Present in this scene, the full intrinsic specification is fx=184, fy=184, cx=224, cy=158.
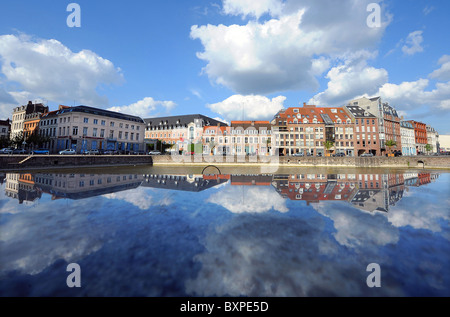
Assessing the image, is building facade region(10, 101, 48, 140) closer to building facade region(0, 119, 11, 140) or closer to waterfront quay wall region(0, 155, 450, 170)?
building facade region(0, 119, 11, 140)

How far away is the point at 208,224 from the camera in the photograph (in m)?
4.88

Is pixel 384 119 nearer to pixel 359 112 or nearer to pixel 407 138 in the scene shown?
Answer: pixel 359 112

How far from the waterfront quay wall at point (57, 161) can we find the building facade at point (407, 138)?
95361mm

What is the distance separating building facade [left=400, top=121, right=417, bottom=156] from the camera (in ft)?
236

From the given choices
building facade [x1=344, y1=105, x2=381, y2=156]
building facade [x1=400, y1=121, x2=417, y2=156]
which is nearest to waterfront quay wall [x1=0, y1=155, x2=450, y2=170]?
building facade [x1=344, y1=105, x2=381, y2=156]

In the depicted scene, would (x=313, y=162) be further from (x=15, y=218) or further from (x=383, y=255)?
(x=15, y=218)

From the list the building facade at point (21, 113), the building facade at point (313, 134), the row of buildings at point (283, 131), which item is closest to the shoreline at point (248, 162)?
the row of buildings at point (283, 131)

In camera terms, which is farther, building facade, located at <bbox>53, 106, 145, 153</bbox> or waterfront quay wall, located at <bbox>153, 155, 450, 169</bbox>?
building facade, located at <bbox>53, 106, 145, 153</bbox>

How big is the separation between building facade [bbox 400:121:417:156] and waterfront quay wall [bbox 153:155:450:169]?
42994 millimetres

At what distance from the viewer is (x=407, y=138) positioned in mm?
73812

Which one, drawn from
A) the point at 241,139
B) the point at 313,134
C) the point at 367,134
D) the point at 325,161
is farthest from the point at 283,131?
the point at 367,134

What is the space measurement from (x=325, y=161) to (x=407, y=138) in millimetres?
61095

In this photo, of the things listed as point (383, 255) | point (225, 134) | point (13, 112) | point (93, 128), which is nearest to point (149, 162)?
point (93, 128)

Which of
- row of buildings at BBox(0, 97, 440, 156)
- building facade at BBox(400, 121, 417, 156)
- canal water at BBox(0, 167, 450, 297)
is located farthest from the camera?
building facade at BBox(400, 121, 417, 156)
